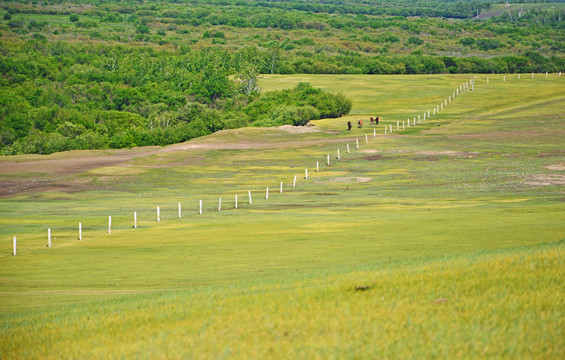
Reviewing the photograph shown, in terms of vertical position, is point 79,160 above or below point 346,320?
below

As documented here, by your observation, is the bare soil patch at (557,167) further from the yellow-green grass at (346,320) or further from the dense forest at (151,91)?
the dense forest at (151,91)

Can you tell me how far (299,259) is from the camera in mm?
23375

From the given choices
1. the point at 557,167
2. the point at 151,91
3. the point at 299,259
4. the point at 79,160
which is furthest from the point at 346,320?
the point at 151,91

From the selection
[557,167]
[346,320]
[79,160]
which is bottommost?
[79,160]

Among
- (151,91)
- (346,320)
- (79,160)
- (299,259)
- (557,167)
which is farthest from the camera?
(151,91)

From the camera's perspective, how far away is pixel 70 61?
175 meters

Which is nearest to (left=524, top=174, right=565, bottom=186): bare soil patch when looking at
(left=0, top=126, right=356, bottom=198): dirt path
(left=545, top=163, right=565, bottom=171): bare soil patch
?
(left=545, top=163, right=565, bottom=171): bare soil patch

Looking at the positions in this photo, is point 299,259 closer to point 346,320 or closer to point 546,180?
point 346,320

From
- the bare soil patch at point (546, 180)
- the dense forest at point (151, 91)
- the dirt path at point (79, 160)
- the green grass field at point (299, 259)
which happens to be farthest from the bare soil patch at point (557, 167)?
the dense forest at point (151, 91)

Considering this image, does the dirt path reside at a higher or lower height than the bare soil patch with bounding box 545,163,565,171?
lower

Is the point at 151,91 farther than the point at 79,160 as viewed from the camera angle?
Yes

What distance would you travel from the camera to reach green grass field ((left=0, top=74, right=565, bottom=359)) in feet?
34.9

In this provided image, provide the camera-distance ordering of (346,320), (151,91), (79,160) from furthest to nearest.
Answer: (151,91) < (79,160) < (346,320)

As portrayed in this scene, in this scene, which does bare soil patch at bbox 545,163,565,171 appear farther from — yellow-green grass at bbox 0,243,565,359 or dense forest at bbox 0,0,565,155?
dense forest at bbox 0,0,565,155
